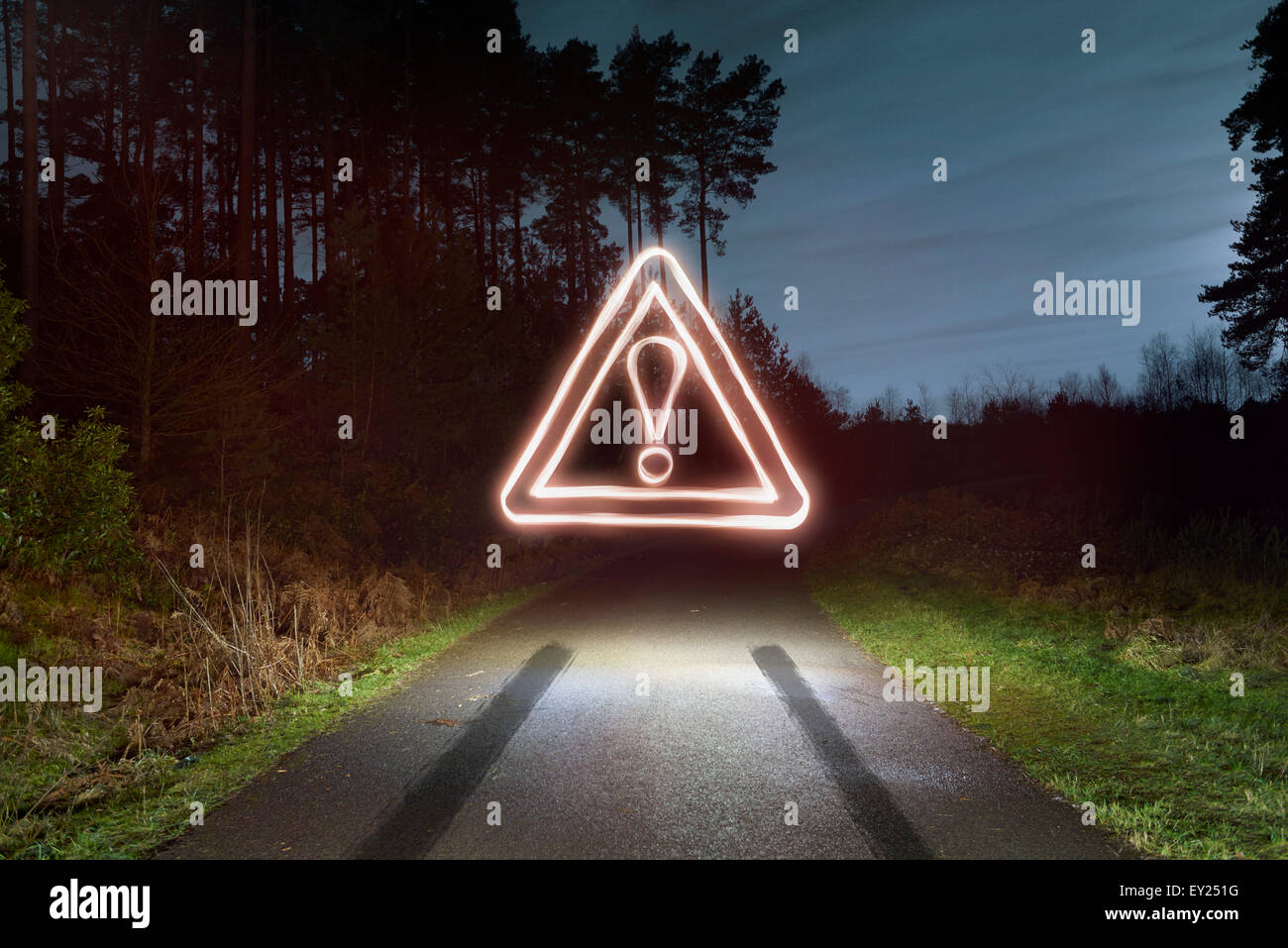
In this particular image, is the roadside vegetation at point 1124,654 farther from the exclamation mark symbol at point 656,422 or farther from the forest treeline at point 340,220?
the forest treeline at point 340,220

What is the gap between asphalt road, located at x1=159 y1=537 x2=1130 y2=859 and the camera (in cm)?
430

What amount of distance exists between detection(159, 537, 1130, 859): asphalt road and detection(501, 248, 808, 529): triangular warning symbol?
2.25 m

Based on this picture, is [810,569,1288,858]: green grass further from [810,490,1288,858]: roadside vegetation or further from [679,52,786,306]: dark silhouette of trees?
[679,52,786,306]: dark silhouette of trees

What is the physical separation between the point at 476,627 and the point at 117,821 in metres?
7.43

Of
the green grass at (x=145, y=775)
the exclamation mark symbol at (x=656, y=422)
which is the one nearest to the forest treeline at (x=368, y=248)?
the green grass at (x=145, y=775)

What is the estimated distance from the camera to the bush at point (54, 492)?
8.65 meters

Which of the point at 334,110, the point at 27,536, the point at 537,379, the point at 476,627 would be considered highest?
the point at 334,110

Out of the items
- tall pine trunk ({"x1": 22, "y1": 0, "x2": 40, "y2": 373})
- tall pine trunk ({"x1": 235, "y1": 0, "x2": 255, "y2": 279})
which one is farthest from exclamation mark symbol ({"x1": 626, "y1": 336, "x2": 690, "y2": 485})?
tall pine trunk ({"x1": 235, "y1": 0, "x2": 255, "y2": 279})

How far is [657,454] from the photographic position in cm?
271

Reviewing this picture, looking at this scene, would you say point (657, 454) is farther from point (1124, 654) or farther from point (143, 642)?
point (143, 642)

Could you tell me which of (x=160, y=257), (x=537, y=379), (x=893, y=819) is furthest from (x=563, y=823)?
(x=537, y=379)

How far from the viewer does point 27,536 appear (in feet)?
29.1

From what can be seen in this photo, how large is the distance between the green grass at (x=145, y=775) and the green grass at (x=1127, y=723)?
5535 millimetres
